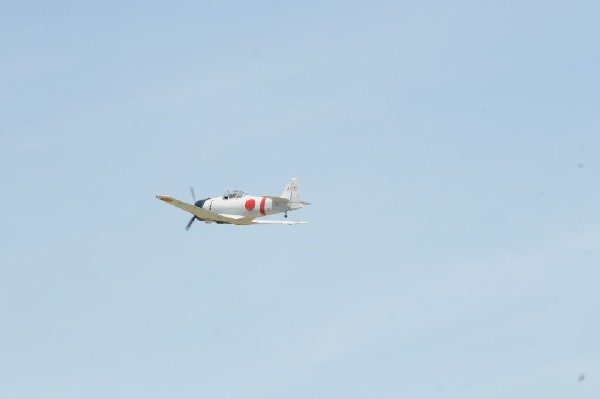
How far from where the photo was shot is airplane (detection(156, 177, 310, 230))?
154625mm

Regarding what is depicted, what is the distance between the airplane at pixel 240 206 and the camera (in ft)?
507

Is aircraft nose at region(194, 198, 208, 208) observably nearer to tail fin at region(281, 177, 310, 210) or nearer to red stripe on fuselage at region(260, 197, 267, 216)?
red stripe on fuselage at region(260, 197, 267, 216)

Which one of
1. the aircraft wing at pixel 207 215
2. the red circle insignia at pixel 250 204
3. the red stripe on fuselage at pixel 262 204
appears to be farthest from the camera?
the aircraft wing at pixel 207 215

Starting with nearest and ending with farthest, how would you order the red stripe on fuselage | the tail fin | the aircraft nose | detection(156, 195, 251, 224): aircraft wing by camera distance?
the tail fin < the red stripe on fuselage < detection(156, 195, 251, 224): aircraft wing < the aircraft nose

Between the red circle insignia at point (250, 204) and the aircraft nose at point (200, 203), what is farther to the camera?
the aircraft nose at point (200, 203)

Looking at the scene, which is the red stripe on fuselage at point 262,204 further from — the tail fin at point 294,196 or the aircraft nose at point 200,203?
the aircraft nose at point 200,203

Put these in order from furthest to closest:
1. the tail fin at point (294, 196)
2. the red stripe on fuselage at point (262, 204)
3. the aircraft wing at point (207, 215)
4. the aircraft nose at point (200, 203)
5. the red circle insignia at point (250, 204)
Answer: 1. the aircraft nose at point (200, 203)
2. the aircraft wing at point (207, 215)
3. the red circle insignia at point (250, 204)
4. the red stripe on fuselage at point (262, 204)
5. the tail fin at point (294, 196)

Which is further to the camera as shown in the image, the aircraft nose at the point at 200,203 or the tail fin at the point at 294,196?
the aircraft nose at the point at 200,203

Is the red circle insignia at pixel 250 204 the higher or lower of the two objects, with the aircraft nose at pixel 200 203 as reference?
lower

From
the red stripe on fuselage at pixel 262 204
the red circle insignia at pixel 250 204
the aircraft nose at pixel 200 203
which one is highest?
the aircraft nose at pixel 200 203

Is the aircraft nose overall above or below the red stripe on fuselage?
above

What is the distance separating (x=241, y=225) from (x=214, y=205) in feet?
13.7

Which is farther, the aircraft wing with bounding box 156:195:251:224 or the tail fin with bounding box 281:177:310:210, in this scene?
the aircraft wing with bounding box 156:195:251:224

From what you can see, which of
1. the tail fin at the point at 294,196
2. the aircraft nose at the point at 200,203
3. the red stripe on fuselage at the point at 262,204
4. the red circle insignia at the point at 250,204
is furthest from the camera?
the aircraft nose at the point at 200,203
